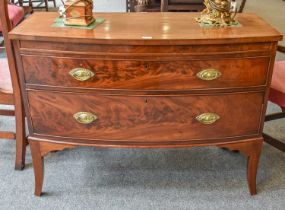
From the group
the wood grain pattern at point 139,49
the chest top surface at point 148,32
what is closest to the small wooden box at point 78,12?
the chest top surface at point 148,32

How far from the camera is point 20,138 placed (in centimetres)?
196

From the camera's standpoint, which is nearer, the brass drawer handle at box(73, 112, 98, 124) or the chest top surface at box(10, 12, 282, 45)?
the chest top surface at box(10, 12, 282, 45)

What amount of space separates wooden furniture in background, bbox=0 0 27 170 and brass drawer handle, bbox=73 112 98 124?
48cm

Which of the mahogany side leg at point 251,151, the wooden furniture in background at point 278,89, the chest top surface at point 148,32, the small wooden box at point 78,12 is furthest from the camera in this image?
the wooden furniture in background at point 278,89

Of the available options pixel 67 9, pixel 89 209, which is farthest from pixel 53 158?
pixel 67 9

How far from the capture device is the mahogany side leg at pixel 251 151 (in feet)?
5.41

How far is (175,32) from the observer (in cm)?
145

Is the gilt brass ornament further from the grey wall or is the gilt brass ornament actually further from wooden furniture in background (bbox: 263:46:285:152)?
the grey wall

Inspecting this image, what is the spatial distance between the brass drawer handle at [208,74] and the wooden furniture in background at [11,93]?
0.96m

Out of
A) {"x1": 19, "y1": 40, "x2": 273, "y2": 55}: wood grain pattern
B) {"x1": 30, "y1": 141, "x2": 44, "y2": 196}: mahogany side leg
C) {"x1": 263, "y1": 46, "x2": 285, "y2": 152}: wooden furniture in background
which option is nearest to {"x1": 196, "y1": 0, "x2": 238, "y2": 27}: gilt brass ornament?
{"x1": 19, "y1": 40, "x2": 273, "y2": 55}: wood grain pattern

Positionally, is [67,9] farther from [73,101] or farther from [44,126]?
[44,126]

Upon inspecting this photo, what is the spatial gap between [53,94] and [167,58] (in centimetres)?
54

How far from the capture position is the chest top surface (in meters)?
1.36

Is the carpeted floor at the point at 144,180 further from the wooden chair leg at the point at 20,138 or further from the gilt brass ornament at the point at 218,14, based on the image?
the gilt brass ornament at the point at 218,14
